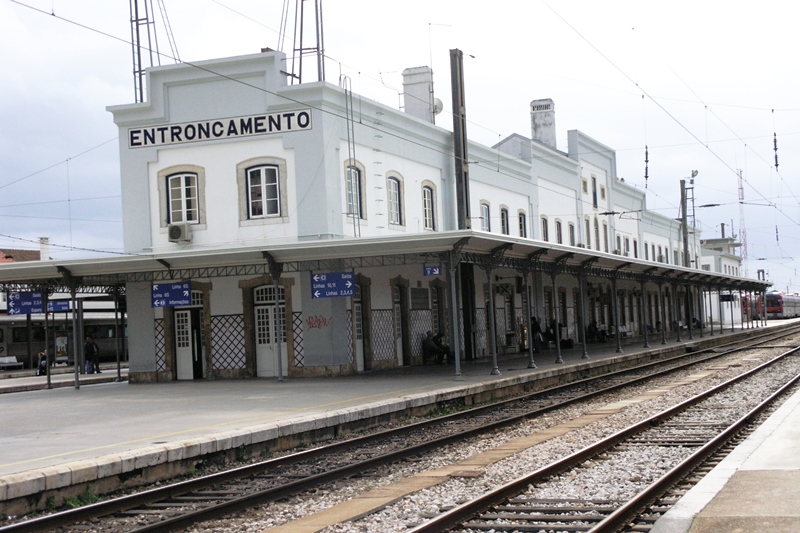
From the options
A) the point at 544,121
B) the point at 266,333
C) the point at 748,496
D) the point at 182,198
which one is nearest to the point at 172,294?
the point at 266,333

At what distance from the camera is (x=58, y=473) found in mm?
8945

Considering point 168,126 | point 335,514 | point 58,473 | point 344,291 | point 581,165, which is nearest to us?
point 335,514

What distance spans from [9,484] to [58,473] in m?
0.59

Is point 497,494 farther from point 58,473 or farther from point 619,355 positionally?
point 619,355

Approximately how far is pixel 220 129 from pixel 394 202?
5269 millimetres

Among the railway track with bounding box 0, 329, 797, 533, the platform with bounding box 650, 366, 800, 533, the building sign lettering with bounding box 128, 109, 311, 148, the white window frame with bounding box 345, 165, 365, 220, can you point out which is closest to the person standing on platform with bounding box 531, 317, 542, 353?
the white window frame with bounding box 345, 165, 365, 220

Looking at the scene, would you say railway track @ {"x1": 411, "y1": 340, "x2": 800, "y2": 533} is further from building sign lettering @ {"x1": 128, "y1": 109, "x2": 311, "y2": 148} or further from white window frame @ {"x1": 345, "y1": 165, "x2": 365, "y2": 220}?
building sign lettering @ {"x1": 128, "y1": 109, "x2": 311, "y2": 148}

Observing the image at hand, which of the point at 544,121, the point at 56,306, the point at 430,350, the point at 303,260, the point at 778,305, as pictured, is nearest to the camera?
the point at 303,260

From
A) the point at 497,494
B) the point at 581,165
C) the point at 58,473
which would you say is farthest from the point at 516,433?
the point at 581,165

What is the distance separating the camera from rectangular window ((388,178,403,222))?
83.4 feet

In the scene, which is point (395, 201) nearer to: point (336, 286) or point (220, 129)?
point (220, 129)

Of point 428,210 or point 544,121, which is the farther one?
point 544,121

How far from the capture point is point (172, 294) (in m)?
22.3

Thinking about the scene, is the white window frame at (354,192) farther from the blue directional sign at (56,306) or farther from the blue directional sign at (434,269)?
the blue directional sign at (56,306)
